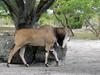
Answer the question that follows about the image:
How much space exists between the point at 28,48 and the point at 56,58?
1.17 meters

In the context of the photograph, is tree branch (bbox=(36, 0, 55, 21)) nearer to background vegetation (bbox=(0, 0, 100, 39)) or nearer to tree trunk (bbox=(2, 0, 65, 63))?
tree trunk (bbox=(2, 0, 65, 63))

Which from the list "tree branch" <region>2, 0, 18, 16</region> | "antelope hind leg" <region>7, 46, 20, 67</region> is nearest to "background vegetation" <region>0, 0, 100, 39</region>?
"tree branch" <region>2, 0, 18, 16</region>

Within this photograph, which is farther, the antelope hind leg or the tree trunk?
the tree trunk

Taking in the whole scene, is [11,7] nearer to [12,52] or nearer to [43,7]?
[43,7]

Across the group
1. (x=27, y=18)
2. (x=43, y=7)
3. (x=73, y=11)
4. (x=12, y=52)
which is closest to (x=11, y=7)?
(x=27, y=18)

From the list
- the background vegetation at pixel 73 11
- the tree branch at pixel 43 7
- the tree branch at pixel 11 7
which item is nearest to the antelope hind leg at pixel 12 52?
the tree branch at pixel 11 7

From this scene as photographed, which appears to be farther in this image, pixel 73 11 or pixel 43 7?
pixel 73 11

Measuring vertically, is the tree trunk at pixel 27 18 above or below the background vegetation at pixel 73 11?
above

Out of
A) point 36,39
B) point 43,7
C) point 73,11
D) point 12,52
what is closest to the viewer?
point 36,39

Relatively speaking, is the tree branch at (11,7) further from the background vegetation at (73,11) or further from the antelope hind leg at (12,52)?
the background vegetation at (73,11)

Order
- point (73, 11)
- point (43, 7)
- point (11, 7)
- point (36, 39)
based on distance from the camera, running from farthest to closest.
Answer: point (73, 11) < point (43, 7) < point (11, 7) < point (36, 39)

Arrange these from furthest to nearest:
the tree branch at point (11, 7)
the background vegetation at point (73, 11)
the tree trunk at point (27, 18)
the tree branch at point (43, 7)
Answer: the background vegetation at point (73, 11) → the tree branch at point (43, 7) → the tree branch at point (11, 7) → the tree trunk at point (27, 18)

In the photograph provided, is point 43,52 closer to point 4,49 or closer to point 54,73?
point 4,49

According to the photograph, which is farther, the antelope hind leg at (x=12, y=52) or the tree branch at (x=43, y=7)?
the tree branch at (x=43, y=7)
